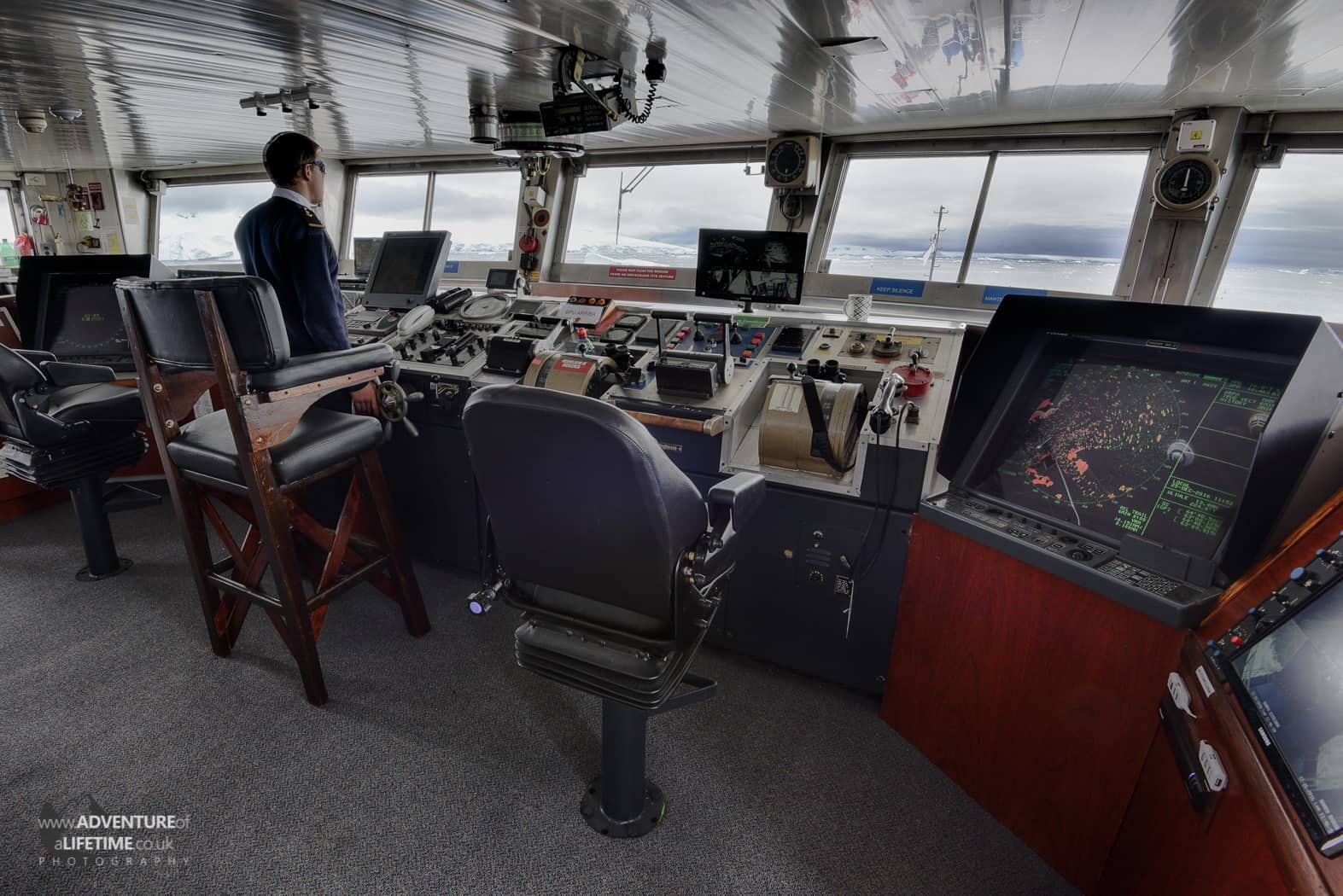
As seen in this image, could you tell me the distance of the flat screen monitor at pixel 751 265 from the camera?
2504 mm

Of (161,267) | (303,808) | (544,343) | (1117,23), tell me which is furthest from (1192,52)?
(161,267)

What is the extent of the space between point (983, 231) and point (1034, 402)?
331 centimetres

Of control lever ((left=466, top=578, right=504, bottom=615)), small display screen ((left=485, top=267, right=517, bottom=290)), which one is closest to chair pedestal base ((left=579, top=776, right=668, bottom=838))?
control lever ((left=466, top=578, right=504, bottom=615))

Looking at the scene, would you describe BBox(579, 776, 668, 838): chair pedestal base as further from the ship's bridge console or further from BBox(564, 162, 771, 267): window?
BBox(564, 162, 771, 267): window

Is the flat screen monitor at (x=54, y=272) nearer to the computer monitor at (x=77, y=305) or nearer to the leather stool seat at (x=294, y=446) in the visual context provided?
the computer monitor at (x=77, y=305)

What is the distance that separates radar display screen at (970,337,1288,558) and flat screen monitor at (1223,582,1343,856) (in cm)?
35

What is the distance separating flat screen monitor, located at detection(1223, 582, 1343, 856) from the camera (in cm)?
70

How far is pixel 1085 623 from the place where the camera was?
1.29 metres

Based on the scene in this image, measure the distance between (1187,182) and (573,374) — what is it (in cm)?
368

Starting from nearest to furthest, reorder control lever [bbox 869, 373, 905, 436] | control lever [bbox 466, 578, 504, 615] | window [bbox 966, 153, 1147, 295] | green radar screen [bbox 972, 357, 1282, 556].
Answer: green radar screen [bbox 972, 357, 1282, 556], control lever [bbox 466, 578, 504, 615], control lever [bbox 869, 373, 905, 436], window [bbox 966, 153, 1147, 295]

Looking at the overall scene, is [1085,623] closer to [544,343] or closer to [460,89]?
[544,343]

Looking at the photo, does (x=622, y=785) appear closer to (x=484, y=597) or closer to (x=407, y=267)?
(x=484, y=597)

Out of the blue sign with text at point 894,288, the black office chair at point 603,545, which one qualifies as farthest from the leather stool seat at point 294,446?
the blue sign with text at point 894,288

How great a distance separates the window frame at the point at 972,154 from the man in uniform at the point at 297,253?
3.31 metres
